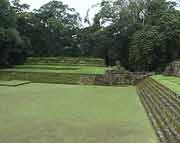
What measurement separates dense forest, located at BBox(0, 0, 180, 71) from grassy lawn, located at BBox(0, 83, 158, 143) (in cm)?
836

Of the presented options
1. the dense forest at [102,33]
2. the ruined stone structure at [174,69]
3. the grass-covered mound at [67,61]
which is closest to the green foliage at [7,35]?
the dense forest at [102,33]

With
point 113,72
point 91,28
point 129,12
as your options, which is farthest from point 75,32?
point 113,72

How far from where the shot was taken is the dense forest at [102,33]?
728 inches

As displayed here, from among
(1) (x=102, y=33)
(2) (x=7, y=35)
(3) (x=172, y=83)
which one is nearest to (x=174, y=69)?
(3) (x=172, y=83)

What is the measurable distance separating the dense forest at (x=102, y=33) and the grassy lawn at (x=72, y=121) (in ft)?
27.4

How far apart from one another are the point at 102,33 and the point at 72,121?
1647 cm

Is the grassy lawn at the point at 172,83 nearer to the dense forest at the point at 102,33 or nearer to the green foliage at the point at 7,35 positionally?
the dense forest at the point at 102,33

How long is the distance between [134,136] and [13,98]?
6.20 metres

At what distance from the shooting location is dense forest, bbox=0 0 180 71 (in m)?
18.5

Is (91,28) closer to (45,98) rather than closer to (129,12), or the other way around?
(129,12)

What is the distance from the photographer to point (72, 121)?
23.8 feet

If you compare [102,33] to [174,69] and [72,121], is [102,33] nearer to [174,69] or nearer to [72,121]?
[174,69]

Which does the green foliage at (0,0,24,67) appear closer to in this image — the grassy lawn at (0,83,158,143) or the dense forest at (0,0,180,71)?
the dense forest at (0,0,180,71)

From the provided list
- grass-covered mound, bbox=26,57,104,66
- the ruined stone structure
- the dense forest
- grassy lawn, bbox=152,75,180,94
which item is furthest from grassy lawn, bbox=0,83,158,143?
grass-covered mound, bbox=26,57,104,66
